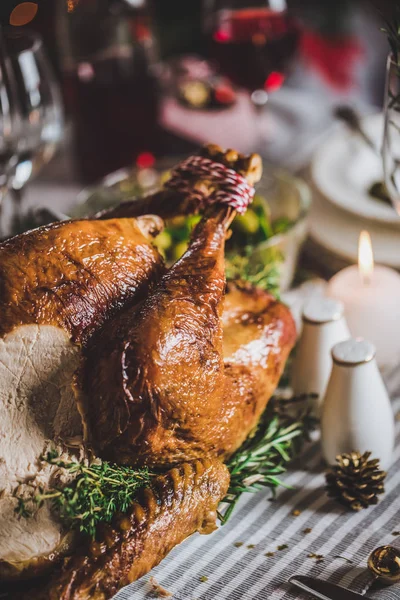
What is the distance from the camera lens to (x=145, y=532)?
85 cm

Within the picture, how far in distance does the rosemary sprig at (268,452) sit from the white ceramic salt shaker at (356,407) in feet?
0.17

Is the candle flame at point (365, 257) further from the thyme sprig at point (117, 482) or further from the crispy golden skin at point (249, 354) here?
the thyme sprig at point (117, 482)

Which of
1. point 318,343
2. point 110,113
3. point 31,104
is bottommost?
point 318,343

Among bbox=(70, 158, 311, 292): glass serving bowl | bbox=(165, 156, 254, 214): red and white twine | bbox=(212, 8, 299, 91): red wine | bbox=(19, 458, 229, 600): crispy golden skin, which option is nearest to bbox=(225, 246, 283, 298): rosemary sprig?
bbox=(70, 158, 311, 292): glass serving bowl

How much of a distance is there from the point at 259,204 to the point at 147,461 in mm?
798

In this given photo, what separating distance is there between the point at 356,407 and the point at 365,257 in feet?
1.16

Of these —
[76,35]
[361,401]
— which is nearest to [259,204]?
[361,401]

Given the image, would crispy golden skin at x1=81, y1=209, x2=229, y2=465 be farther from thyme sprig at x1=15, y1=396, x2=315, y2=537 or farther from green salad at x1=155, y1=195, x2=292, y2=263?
green salad at x1=155, y1=195, x2=292, y2=263

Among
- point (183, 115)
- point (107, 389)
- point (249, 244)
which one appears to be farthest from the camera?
point (183, 115)

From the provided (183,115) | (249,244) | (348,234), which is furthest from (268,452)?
(183,115)

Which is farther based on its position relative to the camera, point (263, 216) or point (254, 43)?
point (254, 43)

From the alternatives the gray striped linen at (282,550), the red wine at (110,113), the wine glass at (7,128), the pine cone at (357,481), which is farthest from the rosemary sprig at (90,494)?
the red wine at (110,113)

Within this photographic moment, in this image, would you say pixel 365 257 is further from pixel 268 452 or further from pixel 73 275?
pixel 73 275

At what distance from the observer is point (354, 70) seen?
266 centimetres
